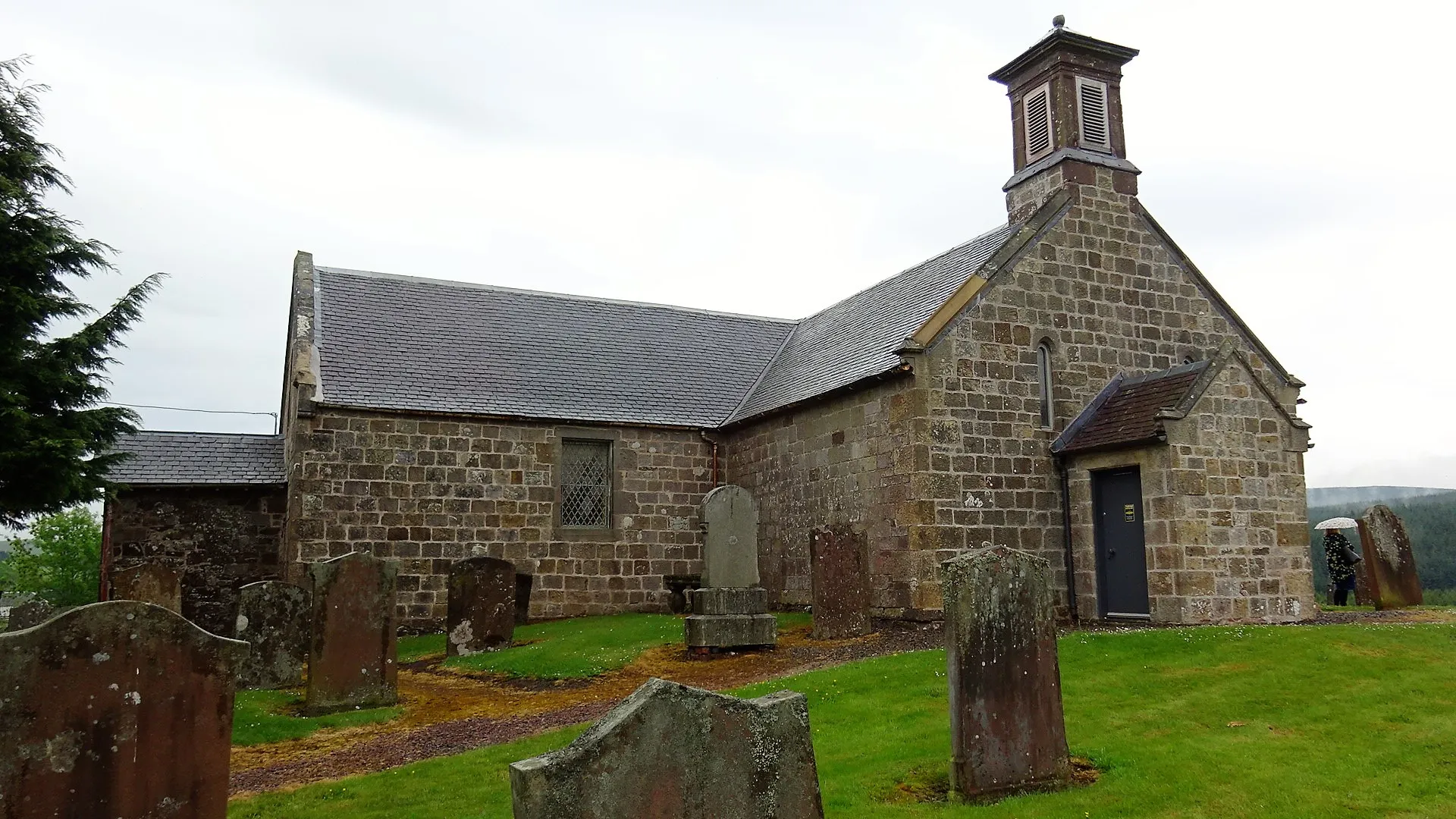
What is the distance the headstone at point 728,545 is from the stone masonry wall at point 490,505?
6.62 meters

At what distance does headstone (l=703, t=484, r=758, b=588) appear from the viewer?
49.3 feet

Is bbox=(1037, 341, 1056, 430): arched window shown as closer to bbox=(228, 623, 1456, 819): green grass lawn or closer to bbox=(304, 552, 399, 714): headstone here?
bbox=(228, 623, 1456, 819): green grass lawn

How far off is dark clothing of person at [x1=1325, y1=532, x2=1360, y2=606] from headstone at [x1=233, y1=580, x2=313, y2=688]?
64.2ft

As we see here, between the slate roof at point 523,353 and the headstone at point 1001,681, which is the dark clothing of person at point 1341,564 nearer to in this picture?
the slate roof at point 523,353

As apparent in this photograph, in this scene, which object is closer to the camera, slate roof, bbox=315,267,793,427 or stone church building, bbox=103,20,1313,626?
stone church building, bbox=103,20,1313,626

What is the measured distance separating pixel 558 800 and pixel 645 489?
17384 millimetres

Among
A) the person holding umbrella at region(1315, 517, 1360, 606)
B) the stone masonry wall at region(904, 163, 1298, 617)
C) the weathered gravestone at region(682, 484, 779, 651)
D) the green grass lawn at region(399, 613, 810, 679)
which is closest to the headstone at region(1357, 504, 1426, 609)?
the person holding umbrella at region(1315, 517, 1360, 606)

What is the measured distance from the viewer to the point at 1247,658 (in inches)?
455

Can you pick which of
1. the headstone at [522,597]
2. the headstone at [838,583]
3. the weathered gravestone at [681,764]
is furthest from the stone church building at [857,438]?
the weathered gravestone at [681,764]

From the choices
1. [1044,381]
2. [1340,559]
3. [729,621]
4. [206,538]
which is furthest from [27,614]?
[1340,559]

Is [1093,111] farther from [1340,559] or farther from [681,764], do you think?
[681,764]

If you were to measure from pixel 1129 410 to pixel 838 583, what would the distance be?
6.01m

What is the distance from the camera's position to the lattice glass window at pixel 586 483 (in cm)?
2155

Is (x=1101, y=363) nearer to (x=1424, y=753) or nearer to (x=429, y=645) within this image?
(x=1424, y=753)
